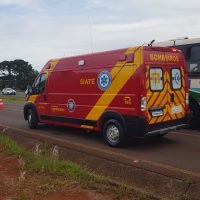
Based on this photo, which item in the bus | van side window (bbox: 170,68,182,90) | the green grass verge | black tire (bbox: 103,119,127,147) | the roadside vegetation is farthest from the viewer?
the bus

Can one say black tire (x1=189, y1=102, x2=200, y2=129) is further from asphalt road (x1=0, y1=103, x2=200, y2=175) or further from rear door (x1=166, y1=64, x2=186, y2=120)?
rear door (x1=166, y1=64, x2=186, y2=120)

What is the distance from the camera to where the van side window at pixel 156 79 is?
349 inches

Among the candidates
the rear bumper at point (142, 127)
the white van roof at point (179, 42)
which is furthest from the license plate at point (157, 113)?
the white van roof at point (179, 42)

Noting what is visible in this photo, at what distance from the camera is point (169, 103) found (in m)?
9.39

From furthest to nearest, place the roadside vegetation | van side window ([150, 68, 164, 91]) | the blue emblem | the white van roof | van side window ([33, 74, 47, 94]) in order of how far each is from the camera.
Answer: van side window ([33, 74, 47, 94])
the white van roof
the blue emblem
van side window ([150, 68, 164, 91])
the roadside vegetation

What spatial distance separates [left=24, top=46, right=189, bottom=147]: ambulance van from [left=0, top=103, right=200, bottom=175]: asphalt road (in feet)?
1.15

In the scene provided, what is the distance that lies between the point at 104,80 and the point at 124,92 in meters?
0.82

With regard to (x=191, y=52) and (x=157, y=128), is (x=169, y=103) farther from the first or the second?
(x=191, y=52)

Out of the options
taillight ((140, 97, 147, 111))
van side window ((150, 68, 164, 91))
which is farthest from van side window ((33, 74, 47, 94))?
taillight ((140, 97, 147, 111))

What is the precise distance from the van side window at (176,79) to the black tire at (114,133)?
170 cm

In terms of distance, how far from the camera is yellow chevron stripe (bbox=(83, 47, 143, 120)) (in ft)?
28.4

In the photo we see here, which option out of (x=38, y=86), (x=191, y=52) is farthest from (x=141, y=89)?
(x=38, y=86)

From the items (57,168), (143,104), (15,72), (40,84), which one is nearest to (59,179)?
(57,168)

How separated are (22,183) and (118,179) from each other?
1.59 metres
